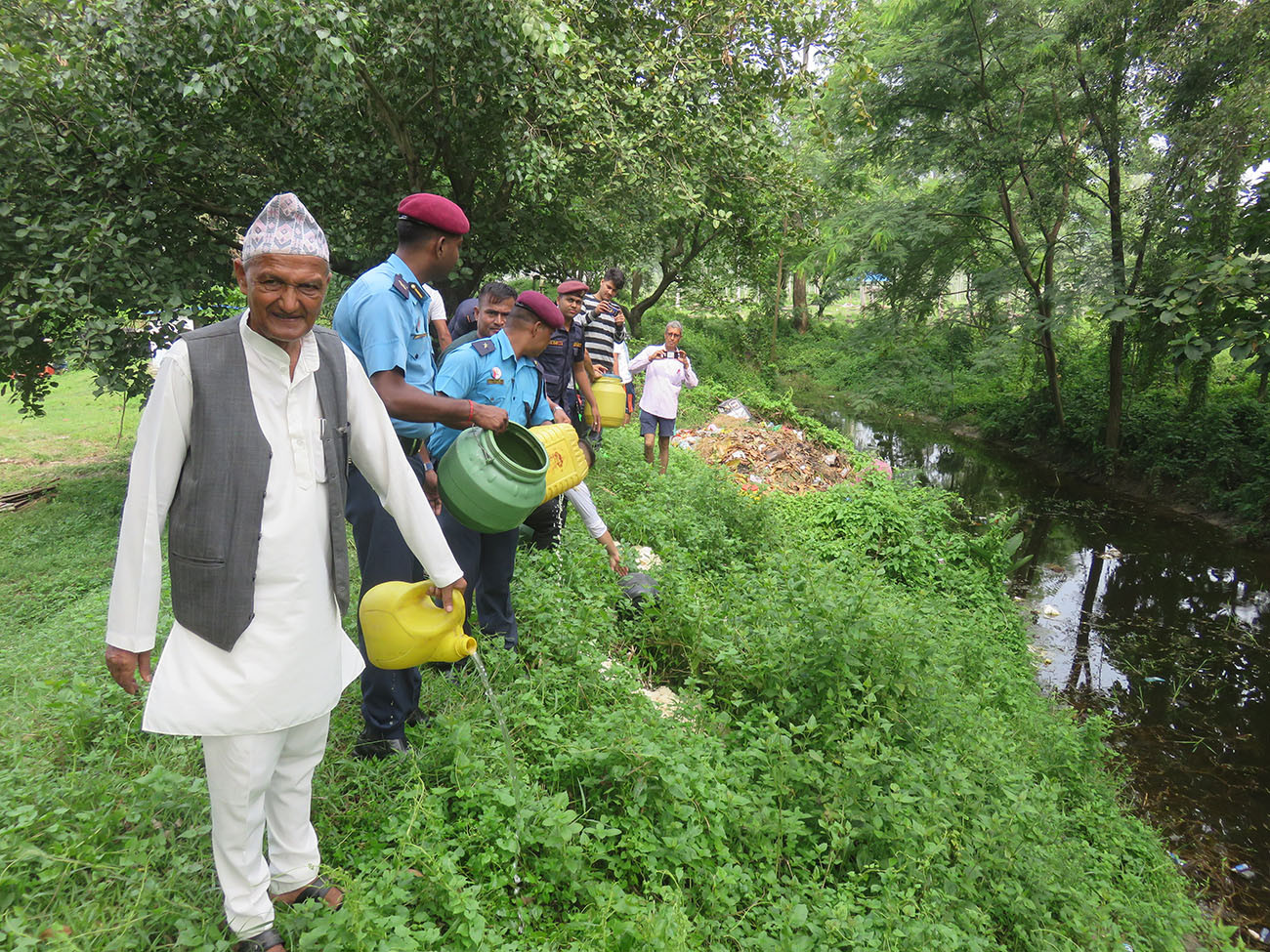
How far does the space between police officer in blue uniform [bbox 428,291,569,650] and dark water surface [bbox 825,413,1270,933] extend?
4.40 m

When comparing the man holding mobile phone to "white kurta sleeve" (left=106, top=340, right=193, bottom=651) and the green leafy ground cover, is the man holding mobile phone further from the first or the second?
"white kurta sleeve" (left=106, top=340, right=193, bottom=651)

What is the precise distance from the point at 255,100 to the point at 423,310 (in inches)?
196

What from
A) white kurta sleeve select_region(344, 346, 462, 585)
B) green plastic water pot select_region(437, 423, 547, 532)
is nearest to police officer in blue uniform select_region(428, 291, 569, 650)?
green plastic water pot select_region(437, 423, 547, 532)

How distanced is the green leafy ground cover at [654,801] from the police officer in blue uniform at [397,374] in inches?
7.1

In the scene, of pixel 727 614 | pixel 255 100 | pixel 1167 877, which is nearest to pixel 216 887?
pixel 727 614

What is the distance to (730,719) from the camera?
343cm

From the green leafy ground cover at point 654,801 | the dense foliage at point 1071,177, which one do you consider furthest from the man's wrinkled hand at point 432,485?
the dense foliage at point 1071,177

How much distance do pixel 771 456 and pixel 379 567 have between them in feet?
25.6

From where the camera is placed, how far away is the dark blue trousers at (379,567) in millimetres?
2463

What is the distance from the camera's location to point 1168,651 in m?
7.02

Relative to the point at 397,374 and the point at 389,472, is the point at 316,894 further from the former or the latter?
the point at 397,374

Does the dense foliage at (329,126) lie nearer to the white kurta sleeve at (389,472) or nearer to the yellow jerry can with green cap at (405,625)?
the white kurta sleeve at (389,472)

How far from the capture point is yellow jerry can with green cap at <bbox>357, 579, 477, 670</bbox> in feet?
6.97

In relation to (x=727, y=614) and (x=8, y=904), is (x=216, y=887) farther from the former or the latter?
(x=727, y=614)
